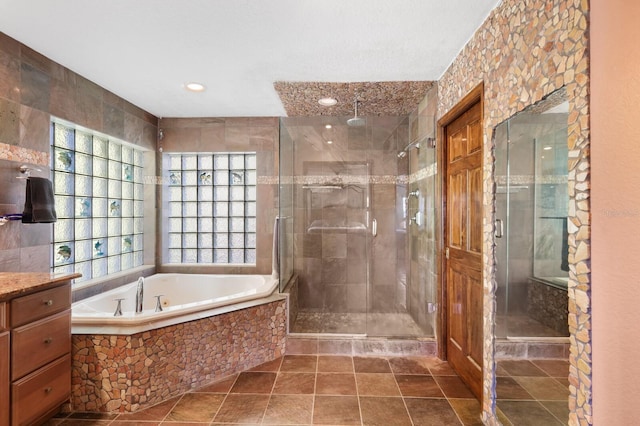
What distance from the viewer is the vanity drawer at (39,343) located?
155 cm

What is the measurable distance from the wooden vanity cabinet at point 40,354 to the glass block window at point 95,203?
1002 millimetres

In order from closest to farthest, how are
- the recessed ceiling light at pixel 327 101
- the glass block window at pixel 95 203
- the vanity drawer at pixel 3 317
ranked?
the vanity drawer at pixel 3 317 < the glass block window at pixel 95 203 < the recessed ceiling light at pixel 327 101

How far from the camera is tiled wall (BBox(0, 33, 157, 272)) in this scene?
6.48ft

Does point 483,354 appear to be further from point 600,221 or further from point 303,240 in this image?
point 303,240

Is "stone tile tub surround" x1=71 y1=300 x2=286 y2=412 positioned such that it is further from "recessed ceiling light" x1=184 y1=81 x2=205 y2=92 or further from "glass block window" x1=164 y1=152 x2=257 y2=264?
"recessed ceiling light" x1=184 y1=81 x2=205 y2=92

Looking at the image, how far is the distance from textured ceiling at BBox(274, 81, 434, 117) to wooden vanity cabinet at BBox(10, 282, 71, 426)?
220 cm

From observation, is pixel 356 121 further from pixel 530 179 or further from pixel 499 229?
pixel 530 179

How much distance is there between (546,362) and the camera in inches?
53.0

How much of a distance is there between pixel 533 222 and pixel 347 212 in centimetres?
206

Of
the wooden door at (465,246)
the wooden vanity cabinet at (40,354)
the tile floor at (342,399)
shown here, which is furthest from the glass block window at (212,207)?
the wooden door at (465,246)

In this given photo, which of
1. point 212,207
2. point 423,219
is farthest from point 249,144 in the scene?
point 423,219

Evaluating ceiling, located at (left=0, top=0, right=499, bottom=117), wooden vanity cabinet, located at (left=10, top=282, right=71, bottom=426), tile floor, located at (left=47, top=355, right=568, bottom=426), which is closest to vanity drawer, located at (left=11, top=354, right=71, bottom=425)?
wooden vanity cabinet, located at (left=10, top=282, right=71, bottom=426)

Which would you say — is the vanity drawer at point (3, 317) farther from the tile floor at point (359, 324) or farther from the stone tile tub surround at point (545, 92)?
the stone tile tub surround at point (545, 92)

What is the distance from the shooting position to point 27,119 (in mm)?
2113
